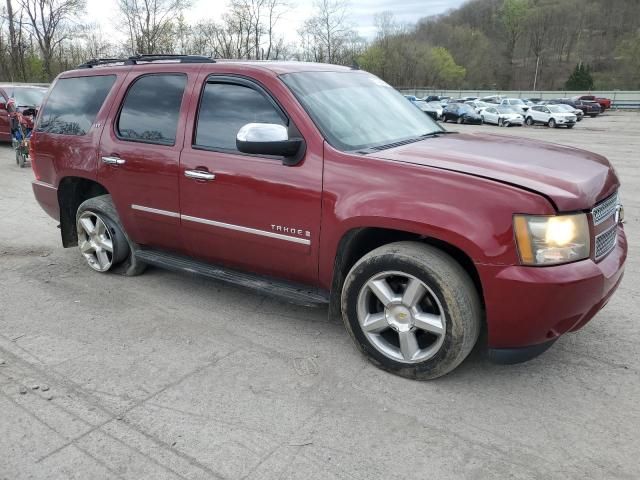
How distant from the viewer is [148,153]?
4164mm

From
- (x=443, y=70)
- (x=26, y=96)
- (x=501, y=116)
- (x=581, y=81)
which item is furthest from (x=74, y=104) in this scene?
(x=443, y=70)

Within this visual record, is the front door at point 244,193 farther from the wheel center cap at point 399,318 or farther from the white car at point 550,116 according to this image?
the white car at point 550,116

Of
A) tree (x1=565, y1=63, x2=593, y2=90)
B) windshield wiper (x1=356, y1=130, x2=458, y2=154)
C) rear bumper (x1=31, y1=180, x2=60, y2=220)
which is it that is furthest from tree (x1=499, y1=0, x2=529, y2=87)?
rear bumper (x1=31, y1=180, x2=60, y2=220)

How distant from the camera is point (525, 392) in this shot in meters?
3.10

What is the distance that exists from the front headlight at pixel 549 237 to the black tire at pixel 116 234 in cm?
333

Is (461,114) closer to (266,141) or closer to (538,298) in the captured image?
(266,141)

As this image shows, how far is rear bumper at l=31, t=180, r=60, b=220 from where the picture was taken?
5121 mm

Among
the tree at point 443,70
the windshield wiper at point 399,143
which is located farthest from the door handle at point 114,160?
the tree at point 443,70

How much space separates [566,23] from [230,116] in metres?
152

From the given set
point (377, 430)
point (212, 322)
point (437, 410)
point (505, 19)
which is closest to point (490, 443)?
point (437, 410)

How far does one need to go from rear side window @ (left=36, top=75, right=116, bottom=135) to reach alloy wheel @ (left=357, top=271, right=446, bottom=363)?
3.05 metres

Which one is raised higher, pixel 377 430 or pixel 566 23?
pixel 566 23

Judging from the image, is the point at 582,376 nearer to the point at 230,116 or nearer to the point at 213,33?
the point at 230,116

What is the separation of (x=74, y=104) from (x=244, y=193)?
2349 millimetres
